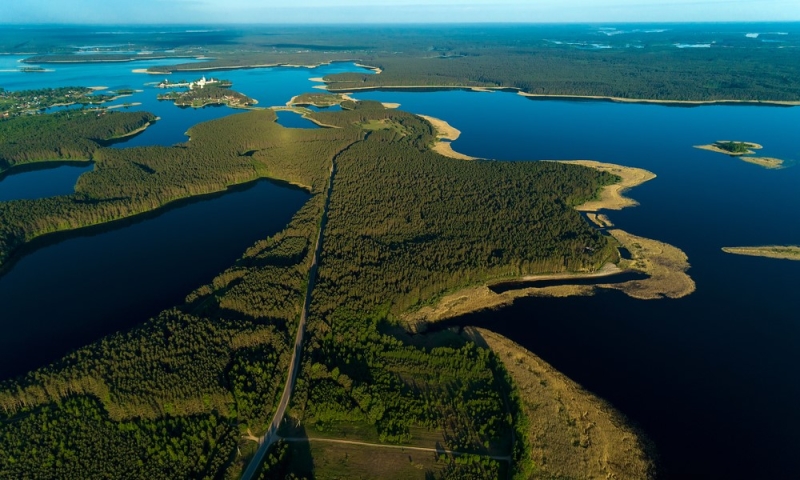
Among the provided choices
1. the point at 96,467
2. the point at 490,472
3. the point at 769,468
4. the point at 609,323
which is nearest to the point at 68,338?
the point at 96,467

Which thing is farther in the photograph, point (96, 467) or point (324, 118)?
point (324, 118)

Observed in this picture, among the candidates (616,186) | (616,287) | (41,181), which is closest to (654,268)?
(616,287)

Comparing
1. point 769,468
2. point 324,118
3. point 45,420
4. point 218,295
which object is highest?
point 324,118

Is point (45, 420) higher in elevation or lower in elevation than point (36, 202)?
lower

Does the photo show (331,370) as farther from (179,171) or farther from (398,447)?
(179,171)

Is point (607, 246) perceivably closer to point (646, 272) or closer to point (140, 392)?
point (646, 272)

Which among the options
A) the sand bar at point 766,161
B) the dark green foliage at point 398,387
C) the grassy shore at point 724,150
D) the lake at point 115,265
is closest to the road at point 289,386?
the dark green foliage at point 398,387

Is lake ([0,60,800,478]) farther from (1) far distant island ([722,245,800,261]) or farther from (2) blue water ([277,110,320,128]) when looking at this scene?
(2) blue water ([277,110,320,128])

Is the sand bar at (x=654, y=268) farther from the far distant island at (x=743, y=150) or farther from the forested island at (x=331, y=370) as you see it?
the far distant island at (x=743, y=150)
